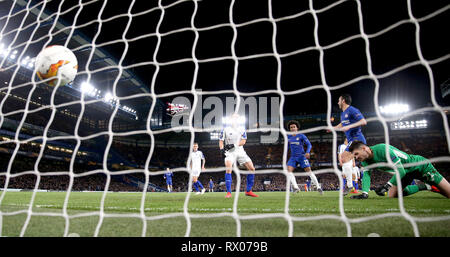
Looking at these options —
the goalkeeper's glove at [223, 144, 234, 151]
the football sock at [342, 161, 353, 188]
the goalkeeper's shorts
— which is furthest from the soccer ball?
the football sock at [342, 161, 353, 188]

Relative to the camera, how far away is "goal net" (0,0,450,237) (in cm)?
216

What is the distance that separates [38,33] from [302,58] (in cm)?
1791

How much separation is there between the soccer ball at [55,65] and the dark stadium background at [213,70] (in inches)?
12.3

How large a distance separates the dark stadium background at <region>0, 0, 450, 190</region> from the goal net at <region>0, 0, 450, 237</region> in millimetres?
105

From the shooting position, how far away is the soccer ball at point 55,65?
3.55 metres

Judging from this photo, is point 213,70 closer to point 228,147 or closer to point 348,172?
point 228,147

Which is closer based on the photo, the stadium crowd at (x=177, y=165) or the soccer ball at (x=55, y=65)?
the soccer ball at (x=55, y=65)

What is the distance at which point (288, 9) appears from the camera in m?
9.67

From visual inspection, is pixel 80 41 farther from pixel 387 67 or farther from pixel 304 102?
pixel 387 67

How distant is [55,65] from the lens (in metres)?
3.56

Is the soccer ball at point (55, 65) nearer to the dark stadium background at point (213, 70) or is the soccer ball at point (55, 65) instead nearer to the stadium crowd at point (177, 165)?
the dark stadium background at point (213, 70)

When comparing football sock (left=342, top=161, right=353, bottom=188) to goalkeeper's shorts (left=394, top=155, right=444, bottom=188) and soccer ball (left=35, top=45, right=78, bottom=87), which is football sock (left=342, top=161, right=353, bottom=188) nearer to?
goalkeeper's shorts (left=394, top=155, right=444, bottom=188)

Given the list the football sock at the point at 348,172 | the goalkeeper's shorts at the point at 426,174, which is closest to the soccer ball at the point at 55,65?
the goalkeeper's shorts at the point at 426,174
